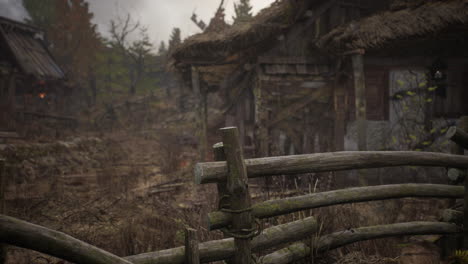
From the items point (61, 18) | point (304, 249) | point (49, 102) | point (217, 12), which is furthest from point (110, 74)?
point (304, 249)

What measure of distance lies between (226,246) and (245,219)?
0.27 meters

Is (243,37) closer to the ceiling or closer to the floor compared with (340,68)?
closer to the ceiling

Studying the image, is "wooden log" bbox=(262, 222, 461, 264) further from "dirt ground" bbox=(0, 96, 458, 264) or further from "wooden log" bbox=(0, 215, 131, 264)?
"wooden log" bbox=(0, 215, 131, 264)

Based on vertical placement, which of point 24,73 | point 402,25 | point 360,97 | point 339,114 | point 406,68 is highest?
point 24,73

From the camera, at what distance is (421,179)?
642cm

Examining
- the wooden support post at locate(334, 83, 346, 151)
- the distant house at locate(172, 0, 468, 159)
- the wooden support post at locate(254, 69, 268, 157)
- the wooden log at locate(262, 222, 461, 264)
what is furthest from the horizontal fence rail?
the wooden support post at locate(334, 83, 346, 151)

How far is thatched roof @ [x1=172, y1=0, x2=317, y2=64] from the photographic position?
6918 mm

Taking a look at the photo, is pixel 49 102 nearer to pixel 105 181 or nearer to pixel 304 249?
pixel 105 181

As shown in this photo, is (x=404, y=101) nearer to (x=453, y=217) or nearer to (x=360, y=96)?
(x=360, y=96)

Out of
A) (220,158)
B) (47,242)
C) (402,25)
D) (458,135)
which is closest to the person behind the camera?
(47,242)

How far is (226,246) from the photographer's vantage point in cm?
208

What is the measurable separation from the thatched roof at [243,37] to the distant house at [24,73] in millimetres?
9573

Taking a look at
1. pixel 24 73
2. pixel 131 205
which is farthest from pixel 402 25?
pixel 24 73

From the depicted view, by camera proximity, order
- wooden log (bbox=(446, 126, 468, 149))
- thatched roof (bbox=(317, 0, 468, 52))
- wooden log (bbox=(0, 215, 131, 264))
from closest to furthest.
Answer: wooden log (bbox=(0, 215, 131, 264)) → wooden log (bbox=(446, 126, 468, 149)) → thatched roof (bbox=(317, 0, 468, 52))
